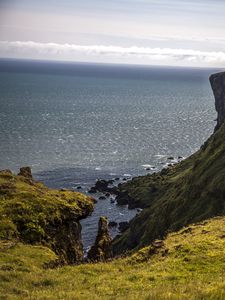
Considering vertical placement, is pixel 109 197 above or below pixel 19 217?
below

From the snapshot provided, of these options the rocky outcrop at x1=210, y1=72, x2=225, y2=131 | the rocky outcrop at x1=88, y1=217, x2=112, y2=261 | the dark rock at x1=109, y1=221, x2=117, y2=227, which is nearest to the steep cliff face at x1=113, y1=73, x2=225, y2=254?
the dark rock at x1=109, y1=221, x2=117, y2=227

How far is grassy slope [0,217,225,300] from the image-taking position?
21.0 meters

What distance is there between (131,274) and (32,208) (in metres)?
16.7

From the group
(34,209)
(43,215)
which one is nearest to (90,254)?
(43,215)

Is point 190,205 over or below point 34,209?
below

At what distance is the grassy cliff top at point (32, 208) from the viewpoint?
37500 millimetres

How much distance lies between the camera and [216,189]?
209 feet

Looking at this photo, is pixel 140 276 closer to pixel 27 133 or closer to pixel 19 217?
pixel 19 217

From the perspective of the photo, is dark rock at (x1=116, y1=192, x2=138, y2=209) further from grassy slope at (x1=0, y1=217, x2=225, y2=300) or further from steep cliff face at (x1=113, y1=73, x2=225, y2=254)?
grassy slope at (x1=0, y1=217, x2=225, y2=300)

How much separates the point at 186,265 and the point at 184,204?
146 feet

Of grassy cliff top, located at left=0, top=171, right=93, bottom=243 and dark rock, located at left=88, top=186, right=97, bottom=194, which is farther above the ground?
grassy cliff top, located at left=0, top=171, right=93, bottom=243

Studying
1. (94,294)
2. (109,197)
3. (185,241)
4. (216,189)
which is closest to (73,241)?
(185,241)

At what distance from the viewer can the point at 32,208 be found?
130ft

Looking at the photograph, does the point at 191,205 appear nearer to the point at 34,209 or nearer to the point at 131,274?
the point at 34,209
